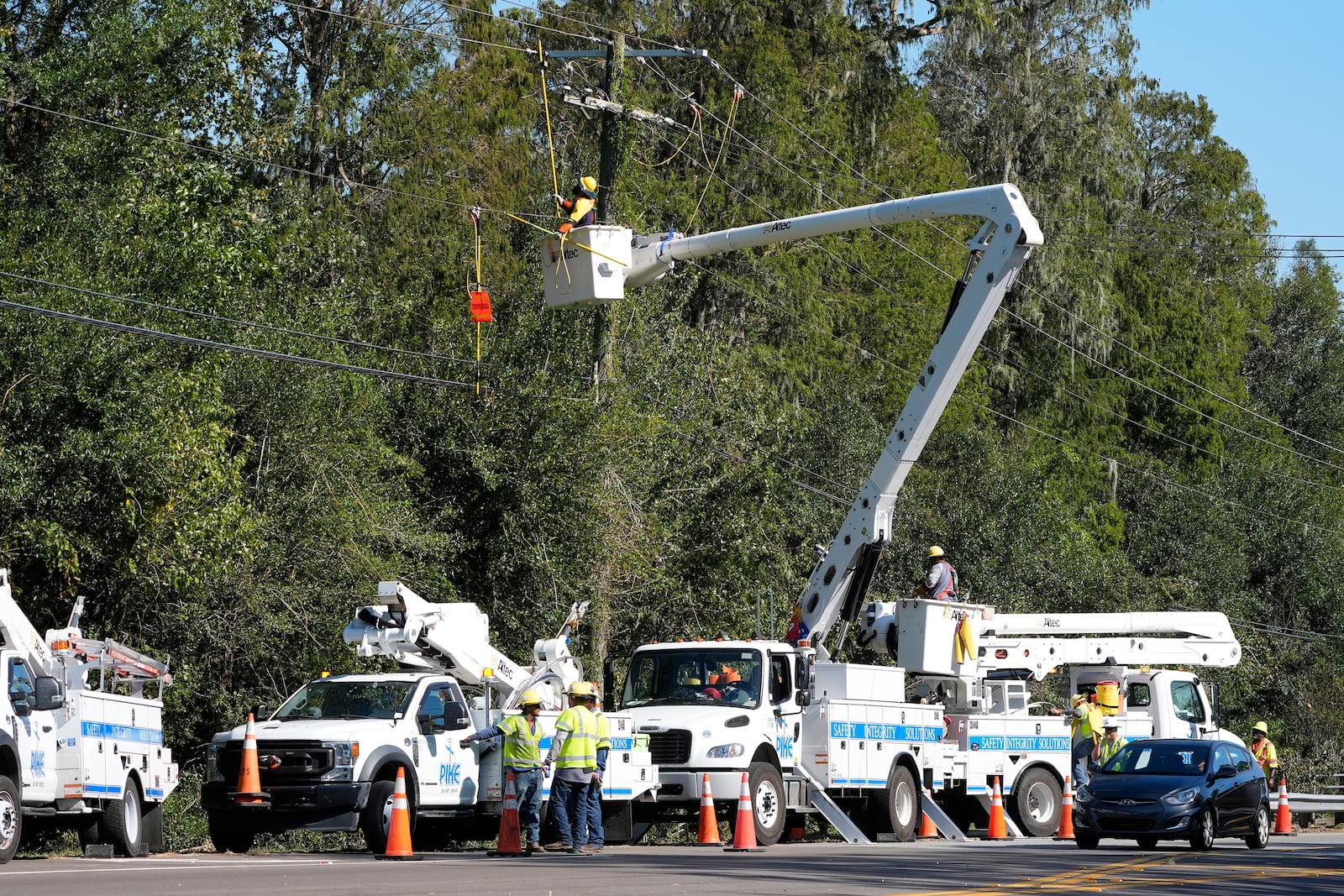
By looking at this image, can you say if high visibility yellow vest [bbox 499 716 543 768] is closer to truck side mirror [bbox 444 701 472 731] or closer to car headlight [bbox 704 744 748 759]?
truck side mirror [bbox 444 701 472 731]

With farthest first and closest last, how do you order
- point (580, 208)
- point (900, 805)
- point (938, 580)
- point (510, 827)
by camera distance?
point (938, 580), point (900, 805), point (580, 208), point (510, 827)

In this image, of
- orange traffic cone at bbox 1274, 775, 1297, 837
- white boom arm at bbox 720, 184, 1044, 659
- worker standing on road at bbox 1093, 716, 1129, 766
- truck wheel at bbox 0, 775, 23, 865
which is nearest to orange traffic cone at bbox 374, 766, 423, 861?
truck wheel at bbox 0, 775, 23, 865

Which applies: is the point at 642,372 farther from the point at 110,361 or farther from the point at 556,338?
the point at 110,361

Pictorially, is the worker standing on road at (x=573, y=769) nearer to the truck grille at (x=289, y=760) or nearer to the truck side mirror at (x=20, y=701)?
the truck grille at (x=289, y=760)

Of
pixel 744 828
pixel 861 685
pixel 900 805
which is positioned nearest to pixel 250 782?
pixel 744 828

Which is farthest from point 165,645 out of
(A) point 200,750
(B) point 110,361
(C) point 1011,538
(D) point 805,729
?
(C) point 1011,538

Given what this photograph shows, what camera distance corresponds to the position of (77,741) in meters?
18.2

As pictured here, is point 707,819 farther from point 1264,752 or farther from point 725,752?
point 1264,752

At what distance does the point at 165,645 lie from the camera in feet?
89.2

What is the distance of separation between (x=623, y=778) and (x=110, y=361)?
29.2ft

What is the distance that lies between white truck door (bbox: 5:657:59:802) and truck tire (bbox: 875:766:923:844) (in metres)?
10.4

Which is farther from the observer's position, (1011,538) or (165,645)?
(1011,538)

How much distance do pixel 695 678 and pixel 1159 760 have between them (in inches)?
219

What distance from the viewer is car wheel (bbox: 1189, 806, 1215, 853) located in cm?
2027
